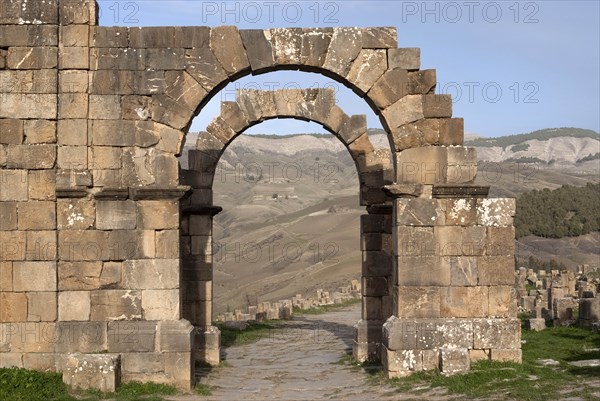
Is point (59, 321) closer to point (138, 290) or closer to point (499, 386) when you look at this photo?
point (138, 290)

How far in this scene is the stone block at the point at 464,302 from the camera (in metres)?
11.1

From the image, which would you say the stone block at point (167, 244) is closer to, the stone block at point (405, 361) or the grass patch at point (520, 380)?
the stone block at point (405, 361)

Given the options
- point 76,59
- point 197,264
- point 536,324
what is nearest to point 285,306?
point 536,324

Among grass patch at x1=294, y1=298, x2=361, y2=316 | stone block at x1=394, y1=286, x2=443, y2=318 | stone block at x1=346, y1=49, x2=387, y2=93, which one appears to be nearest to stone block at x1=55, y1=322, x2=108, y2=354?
stone block at x1=394, y1=286, x2=443, y2=318

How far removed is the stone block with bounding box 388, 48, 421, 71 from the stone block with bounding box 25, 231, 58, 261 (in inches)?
217

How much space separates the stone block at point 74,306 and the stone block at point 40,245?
628 millimetres

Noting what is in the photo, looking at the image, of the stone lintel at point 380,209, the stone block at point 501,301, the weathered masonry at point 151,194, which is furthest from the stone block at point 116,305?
the stone lintel at point 380,209

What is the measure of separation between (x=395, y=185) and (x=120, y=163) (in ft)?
13.0

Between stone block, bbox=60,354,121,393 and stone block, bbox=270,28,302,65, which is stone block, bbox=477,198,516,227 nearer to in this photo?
stone block, bbox=270,28,302,65

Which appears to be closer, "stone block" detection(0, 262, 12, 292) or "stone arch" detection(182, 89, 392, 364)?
"stone block" detection(0, 262, 12, 292)

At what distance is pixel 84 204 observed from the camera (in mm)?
11016

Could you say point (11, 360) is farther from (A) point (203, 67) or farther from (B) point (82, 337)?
(A) point (203, 67)

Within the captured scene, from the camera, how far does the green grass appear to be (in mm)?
9391

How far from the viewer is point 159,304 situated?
10.9 meters
